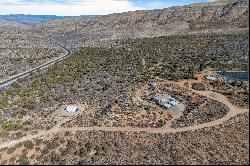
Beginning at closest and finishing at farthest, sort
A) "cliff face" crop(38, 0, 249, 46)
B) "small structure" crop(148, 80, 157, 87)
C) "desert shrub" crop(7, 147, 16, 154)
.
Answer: "desert shrub" crop(7, 147, 16, 154) < "small structure" crop(148, 80, 157, 87) < "cliff face" crop(38, 0, 249, 46)

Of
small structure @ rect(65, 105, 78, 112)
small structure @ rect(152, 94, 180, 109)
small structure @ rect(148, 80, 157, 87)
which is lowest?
small structure @ rect(65, 105, 78, 112)

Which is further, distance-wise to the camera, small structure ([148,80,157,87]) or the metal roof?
small structure ([148,80,157,87])

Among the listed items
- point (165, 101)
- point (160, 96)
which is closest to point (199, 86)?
point (160, 96)

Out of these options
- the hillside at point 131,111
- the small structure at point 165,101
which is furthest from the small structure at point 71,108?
the small structure at point 165,101

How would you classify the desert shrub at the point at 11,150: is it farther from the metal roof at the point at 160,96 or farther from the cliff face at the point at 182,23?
the cliff face at the point at 182,23

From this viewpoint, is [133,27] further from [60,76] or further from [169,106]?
[169,106]

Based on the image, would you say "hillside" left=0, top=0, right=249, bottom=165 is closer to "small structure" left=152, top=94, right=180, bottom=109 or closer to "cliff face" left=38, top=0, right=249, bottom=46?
"small structure" left=152, top=94, right=180, bottom=109

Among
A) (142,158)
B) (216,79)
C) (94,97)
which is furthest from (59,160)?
(216,79)

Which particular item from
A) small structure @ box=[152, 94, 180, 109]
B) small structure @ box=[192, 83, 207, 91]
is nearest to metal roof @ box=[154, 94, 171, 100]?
small structure @ box=[152, 94, 180, 109]

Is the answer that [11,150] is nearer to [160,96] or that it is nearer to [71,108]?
[71,108]
